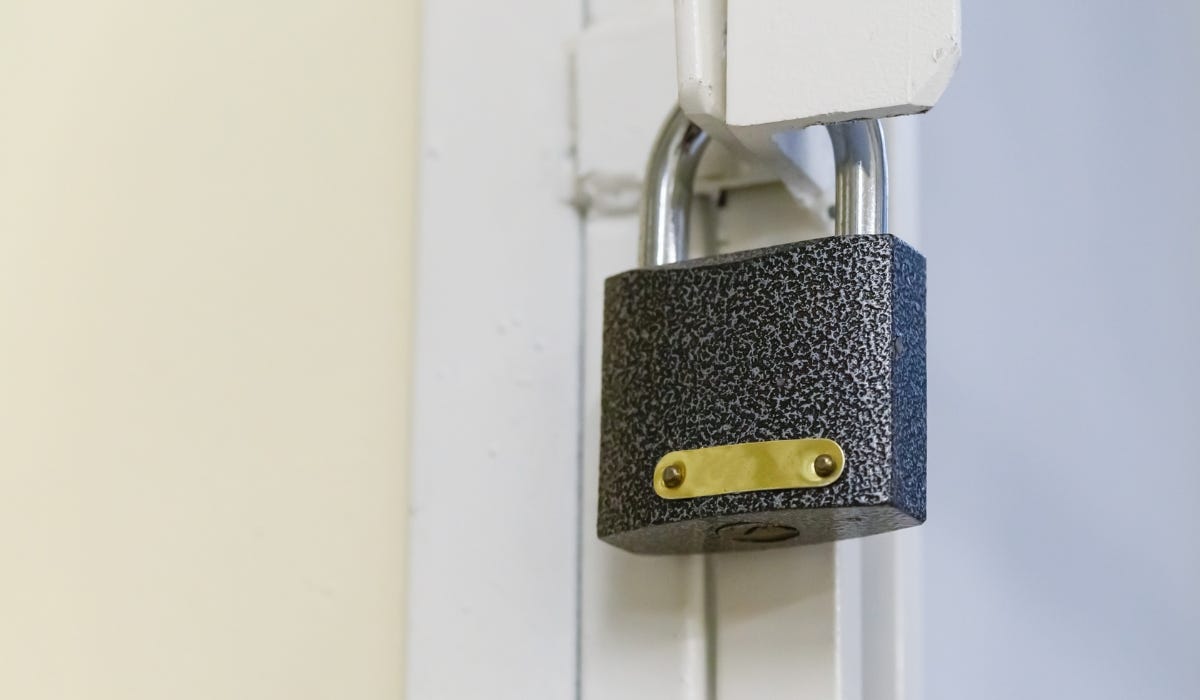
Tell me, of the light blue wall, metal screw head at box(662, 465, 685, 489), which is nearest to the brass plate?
metal screw head at box(662, 465, 685, 489)

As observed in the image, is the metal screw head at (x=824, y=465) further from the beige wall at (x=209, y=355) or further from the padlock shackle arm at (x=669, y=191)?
the beige wall at (x=209, y=355)

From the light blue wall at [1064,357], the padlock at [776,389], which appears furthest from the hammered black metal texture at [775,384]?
the light blue wall at [1064,357]

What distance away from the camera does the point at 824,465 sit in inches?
15.1

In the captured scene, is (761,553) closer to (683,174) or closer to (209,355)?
(683,174)

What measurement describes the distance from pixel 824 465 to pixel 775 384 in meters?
0.03

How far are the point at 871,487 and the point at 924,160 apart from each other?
0.65 feet

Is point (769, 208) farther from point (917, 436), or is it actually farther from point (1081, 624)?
point (1081, 624)

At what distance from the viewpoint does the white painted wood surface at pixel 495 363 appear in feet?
1.63

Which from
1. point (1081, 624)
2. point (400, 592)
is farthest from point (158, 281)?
point (1081, 624)

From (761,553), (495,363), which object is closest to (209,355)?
(495,363)

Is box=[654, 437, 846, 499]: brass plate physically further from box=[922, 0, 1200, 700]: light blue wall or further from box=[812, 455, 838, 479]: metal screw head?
box=[922, 0, 1200, 700]: light blue wall

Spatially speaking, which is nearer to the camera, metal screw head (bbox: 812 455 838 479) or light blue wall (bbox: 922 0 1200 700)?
metal screw head (bbox: 812 455 838 479)

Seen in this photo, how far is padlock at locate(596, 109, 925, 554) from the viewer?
388 mm

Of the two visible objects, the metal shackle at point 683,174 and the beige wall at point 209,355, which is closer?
the metal shackle at point 683,174
